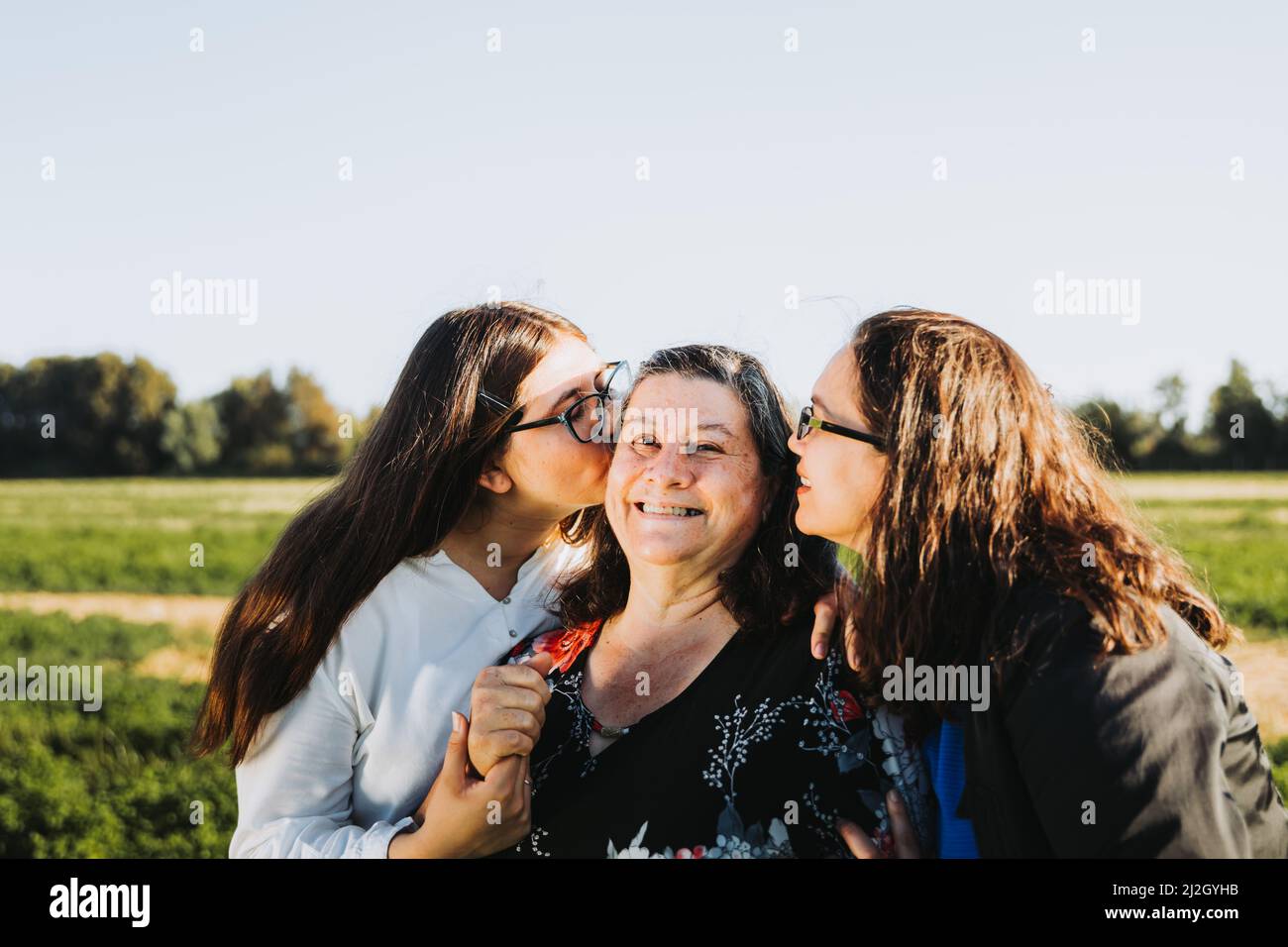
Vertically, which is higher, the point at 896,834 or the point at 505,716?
the point at 505,716

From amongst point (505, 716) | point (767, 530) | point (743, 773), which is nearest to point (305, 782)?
point (505, 716)

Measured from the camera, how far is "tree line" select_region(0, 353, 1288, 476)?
48406mm

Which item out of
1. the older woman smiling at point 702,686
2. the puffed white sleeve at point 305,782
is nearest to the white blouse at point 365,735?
the puffed white sleeve at point 305,782

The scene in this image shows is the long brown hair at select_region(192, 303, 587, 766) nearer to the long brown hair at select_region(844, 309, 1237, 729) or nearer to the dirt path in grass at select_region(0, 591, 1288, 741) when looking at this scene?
the long brown hair at select_region(844, 309, 1237, 729)

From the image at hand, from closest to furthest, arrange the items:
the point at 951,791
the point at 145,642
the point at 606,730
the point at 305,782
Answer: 1. the point at 951,791
2. the point at 606,730
3. the point at 305,782
4. the point at 145,642

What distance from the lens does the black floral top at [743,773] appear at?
2.83 meters

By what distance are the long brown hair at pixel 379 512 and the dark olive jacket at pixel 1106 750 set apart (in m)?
1.87

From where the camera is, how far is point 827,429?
302 centimetres

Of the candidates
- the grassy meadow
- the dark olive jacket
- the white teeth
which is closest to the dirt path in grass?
the grassy meadow

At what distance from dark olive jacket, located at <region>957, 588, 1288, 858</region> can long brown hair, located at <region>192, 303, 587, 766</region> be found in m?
1.87

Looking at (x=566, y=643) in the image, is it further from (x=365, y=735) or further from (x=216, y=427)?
(x=216, y=427)

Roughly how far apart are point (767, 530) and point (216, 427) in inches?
2400
